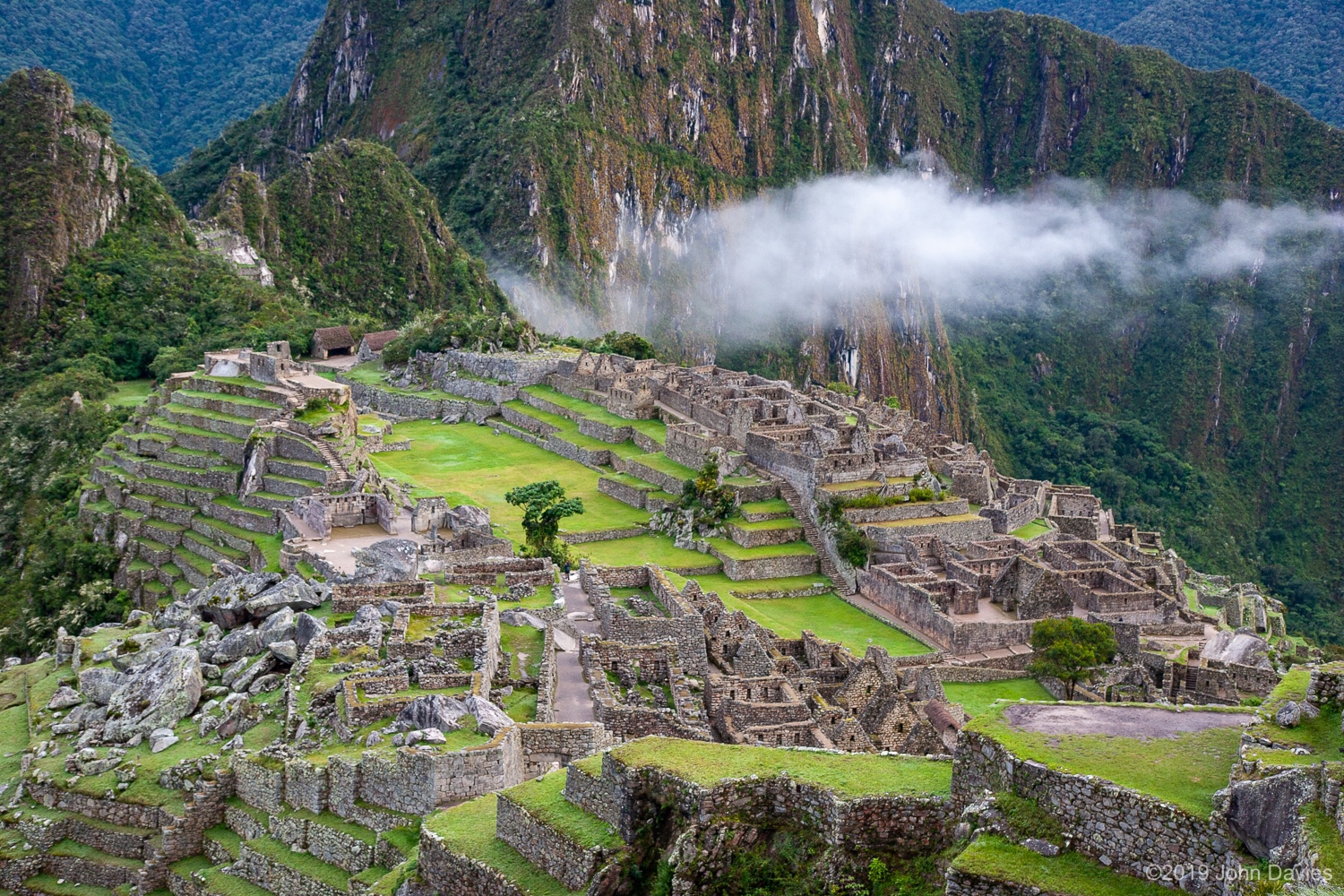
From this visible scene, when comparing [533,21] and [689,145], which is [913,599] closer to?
[533,21]

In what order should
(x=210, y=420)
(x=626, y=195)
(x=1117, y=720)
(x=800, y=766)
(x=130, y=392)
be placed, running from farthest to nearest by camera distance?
(x=626, y=195) < (x=130, y=392) < (x=210, y=420) < (x=800, y=766) < (x=1117, y=720)

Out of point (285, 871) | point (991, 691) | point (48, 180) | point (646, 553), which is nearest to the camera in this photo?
point (285, 871)

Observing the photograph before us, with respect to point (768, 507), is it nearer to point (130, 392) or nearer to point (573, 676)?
point (573, 676)

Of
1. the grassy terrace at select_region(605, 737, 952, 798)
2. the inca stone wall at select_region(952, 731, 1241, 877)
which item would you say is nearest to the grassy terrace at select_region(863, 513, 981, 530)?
the grassy terrace at select_region(605, 737, 952, 798)

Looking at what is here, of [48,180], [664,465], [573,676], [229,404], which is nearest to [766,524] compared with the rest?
[664,465]

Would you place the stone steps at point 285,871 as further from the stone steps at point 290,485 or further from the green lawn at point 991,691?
the stone steps at point 290,485
